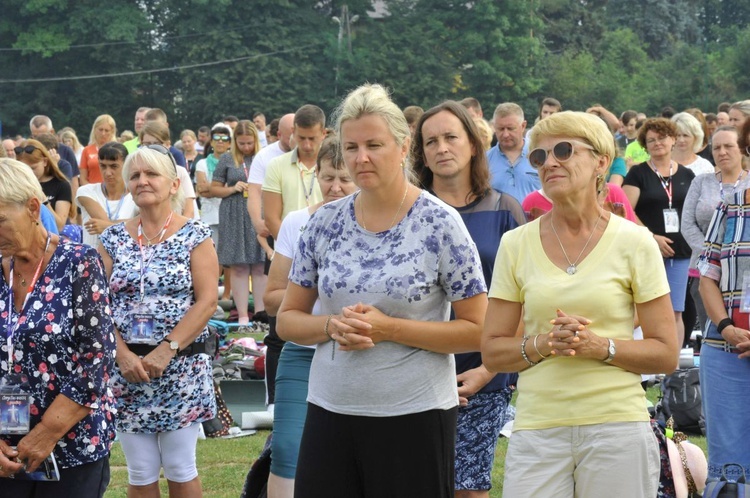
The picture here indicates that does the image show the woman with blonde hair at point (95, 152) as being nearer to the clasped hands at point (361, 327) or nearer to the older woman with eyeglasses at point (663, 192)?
the older woman with eyeglasses at point (663, 192)

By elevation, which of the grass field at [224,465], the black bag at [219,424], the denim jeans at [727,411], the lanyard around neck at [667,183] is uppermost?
the lanyard around neck at [667,183]

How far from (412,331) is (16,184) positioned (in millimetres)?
1595

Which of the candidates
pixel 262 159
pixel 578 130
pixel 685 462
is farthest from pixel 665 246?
pixel 578 130

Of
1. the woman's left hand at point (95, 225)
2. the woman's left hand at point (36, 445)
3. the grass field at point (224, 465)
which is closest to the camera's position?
the woman's left hand at point (36, 445)

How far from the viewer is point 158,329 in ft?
17.7

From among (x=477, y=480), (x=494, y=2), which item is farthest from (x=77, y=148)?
(x=494, y=2)

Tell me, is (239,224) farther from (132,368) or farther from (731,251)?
(731,251)

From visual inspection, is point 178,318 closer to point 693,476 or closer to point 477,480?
point 477,480

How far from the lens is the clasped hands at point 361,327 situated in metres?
3.71

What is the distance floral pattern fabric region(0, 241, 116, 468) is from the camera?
4.14m

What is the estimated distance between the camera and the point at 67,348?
13.7 feet

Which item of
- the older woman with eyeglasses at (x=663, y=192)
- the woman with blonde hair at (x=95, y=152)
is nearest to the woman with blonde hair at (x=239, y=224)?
the woman with blonde hair at (x=95, y=152)

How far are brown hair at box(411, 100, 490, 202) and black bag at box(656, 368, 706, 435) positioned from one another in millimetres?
3352

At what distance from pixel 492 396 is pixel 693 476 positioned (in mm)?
1487
